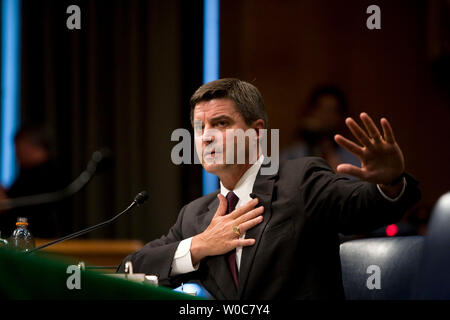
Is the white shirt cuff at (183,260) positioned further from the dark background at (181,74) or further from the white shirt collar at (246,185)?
the dark background at (181,74)

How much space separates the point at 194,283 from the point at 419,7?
3.71 m

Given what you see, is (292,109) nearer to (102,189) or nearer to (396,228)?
(102,189)

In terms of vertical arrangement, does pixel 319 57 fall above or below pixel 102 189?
above

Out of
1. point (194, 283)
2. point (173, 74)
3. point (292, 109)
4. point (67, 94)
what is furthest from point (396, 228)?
point (67, 94)

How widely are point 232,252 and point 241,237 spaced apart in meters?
0.06

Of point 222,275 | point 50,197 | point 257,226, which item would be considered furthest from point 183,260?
point 50,197

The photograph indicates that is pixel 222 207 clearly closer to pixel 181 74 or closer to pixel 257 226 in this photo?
pixel 257 226

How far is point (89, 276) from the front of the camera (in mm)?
1179

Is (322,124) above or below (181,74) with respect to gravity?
below

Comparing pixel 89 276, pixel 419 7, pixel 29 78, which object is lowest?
pixel 89 276

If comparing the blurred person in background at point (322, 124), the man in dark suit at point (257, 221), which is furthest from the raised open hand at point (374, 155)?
the blurred person in background at point (322, 124)

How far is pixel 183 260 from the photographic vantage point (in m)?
2.00

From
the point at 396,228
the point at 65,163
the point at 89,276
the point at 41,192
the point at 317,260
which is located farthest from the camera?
the point at 65,163

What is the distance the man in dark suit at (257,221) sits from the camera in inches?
74.3
